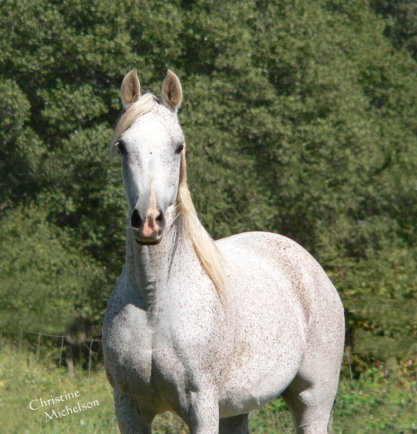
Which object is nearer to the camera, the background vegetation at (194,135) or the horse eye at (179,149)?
the horse eye at (179,149)

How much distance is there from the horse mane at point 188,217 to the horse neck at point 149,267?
0.27ft

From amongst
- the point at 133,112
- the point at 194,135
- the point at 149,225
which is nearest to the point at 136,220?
the point at 149,225

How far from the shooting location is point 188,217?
11.5ft

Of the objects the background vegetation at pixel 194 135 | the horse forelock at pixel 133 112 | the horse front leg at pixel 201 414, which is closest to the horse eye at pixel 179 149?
the horse forelock at pixel 133 112

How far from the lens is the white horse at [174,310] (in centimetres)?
316

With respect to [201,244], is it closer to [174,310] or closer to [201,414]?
[174,310]

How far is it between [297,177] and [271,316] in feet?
34.8

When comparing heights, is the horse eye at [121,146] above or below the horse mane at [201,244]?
above

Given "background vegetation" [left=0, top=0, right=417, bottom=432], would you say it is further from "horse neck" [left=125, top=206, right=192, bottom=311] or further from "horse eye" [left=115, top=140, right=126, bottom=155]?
"horse eye" [left=115, top=140, right=126, bottom=155]

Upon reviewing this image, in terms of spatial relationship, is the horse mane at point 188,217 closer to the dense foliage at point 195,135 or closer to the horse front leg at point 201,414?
the horse front leg at point 201,414

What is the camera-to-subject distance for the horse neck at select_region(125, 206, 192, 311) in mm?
3348

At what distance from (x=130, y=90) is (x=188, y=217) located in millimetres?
561

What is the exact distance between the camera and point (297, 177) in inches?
568

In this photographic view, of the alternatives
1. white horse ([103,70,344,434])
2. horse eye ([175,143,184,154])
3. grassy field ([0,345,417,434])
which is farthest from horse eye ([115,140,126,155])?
grassy field ([0,345,417,434])
